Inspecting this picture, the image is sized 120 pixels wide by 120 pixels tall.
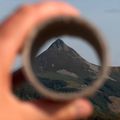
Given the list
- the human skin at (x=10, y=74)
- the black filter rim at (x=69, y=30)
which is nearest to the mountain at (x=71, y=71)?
the black filter rim at (x=69, y=30)

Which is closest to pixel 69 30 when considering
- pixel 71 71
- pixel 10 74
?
pixel 10 74

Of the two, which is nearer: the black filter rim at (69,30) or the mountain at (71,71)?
the black filter rim at (69,30)

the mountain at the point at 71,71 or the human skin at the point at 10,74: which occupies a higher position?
the mountain at the point at 71,71

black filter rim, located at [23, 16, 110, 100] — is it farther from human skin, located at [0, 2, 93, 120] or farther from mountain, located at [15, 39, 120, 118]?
mountain, located at [15, 39, 120, 118]

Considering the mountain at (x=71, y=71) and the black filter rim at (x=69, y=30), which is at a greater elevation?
the mountain at (x=71, y=71)

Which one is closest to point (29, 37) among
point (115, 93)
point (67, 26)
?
point (67, 26)

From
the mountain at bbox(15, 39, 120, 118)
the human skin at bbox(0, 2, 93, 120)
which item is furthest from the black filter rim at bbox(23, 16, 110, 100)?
the mountain at bbox(15, 39, 120, 118)

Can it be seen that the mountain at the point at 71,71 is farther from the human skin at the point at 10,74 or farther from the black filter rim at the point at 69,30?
the human skin at the point at 10,74

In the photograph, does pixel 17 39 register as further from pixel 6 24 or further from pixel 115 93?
pixel 115 93
